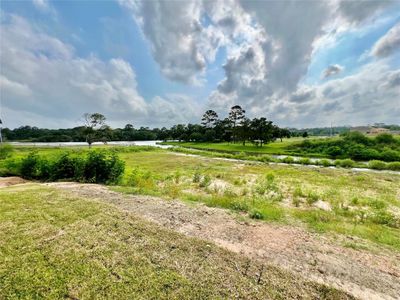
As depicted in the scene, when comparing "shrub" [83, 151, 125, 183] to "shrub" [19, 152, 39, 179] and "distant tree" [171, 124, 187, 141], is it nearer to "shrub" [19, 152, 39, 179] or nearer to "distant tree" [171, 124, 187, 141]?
"shrub" [19, 152, 39, 179]

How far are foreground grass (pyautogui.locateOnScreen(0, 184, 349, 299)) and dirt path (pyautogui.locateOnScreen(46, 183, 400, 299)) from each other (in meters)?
0.35

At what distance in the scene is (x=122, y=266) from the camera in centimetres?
329

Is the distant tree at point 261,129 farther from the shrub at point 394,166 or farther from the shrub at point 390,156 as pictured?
the shrub at point 394,166

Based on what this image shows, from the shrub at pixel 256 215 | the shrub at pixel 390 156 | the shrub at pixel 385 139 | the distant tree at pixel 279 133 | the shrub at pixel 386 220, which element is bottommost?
the shrub at pixel 390 156

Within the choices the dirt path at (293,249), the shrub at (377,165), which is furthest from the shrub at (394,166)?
the dirt path at (293,249)

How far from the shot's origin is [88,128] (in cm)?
4656

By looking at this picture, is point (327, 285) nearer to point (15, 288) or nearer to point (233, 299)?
point (233, 299)

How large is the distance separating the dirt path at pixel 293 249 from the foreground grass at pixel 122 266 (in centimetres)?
35

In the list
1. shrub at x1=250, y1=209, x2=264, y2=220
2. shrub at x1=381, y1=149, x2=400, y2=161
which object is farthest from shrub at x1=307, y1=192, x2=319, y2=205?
shrub at x1=381, y1=149, x2=400, y2=161

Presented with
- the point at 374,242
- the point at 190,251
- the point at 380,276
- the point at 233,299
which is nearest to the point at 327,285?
the point at 380,276

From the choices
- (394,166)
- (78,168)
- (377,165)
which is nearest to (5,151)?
(78,168)

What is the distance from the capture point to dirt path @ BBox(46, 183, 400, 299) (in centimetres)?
318

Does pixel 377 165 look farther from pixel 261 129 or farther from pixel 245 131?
pixel 245 131

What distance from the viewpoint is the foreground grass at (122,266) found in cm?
279
